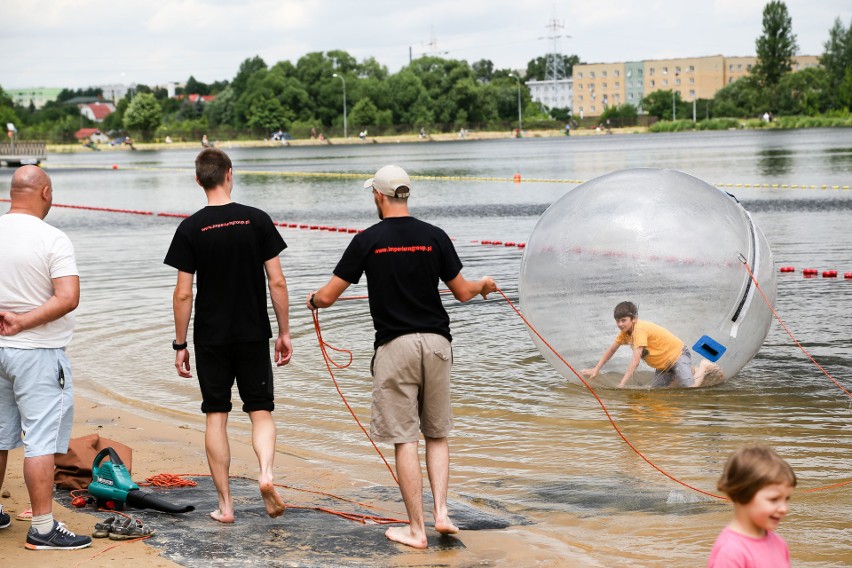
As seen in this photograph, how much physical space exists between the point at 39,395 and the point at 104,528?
796 millimetres

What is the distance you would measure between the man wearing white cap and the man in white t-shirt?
1.43 metres

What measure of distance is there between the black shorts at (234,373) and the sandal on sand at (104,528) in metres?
0.76

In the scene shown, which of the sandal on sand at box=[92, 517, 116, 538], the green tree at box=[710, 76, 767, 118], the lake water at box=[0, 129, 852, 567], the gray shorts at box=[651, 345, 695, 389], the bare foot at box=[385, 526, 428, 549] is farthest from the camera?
the green tree at box=[710, 76, 767, 118]

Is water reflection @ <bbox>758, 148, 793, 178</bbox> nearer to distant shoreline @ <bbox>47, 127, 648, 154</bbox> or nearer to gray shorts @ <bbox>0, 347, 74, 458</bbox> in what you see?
gray shorts @ <bbox>0, 347, 74, 458</bbox>

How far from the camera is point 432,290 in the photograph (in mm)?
6133

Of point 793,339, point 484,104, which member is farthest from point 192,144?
point 793,339

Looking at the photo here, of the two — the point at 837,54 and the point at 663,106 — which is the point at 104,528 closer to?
the point at 837,54

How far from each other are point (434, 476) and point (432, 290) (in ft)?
3.26

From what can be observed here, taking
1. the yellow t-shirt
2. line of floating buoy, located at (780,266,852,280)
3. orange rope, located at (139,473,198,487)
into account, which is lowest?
line of floating buoy, located at (780,266,852,280)

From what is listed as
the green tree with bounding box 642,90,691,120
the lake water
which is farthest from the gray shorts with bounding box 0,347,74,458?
the green tree with bounding box 642,90,691,120

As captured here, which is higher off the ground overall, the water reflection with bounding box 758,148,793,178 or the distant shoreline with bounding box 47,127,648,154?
the distant shoreline with bounding box 47,127,648,154

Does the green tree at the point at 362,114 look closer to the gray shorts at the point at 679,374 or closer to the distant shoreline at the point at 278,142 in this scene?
the distant shoreline at the point at 278,142

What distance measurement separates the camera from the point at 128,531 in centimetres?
605

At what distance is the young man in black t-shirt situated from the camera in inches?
247
